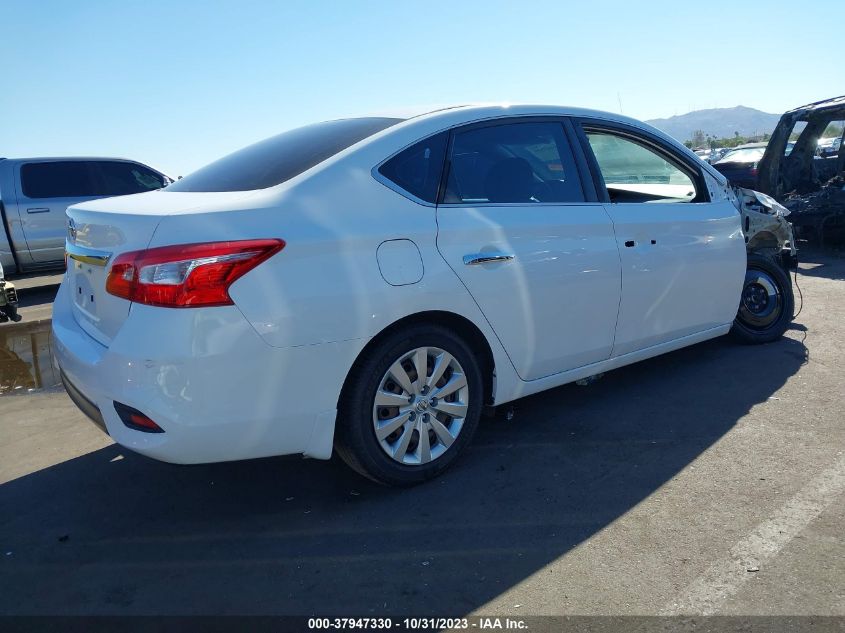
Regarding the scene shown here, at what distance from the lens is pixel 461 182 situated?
3383 millimetres

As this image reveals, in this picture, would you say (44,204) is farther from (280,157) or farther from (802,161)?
(802,161)

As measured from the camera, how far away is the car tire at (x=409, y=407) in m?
3.03

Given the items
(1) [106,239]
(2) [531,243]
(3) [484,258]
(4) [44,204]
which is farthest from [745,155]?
(1) [106,239]

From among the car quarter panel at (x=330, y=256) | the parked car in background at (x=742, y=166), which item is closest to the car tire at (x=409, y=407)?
the car quarter panel at (x=330, y=256)

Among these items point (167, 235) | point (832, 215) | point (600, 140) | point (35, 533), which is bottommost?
point (35, 533)

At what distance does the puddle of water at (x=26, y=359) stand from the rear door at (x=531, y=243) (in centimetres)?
347

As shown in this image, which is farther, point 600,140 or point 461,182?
point 600,140

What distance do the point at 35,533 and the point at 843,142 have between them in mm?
10772

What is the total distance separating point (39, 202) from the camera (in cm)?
984

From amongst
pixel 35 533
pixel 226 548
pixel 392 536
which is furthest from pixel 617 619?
pixel 35 533

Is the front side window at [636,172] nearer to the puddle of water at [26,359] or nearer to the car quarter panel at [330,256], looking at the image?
the car quarter panel at [330,256]

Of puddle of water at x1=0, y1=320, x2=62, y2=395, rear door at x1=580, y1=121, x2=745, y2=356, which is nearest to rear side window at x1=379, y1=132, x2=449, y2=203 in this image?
rear door at x1=580, y1=121, x2=745, y2=356

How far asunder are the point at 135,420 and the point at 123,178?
8.97m

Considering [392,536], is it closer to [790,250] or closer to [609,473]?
[609,473]
